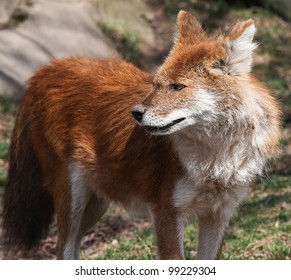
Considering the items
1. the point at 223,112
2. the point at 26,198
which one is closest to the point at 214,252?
the point at 223,112

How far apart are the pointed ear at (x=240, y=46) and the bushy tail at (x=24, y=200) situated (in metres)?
2.15

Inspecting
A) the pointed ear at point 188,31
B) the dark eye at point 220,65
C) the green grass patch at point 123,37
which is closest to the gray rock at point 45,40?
the green grass patch at point 123,37

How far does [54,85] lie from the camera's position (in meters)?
6.68

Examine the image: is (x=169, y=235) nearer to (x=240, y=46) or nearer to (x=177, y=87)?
(x=177, y=87)

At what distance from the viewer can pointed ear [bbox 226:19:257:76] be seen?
17.5 ft

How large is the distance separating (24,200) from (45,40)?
6.30 m

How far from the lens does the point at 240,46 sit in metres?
5.37

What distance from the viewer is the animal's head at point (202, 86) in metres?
5.30

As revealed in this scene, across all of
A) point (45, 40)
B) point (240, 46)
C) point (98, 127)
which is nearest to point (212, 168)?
point (240, 46)

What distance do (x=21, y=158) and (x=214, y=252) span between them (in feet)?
6.18

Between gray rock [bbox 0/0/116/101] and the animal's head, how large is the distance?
637 cm

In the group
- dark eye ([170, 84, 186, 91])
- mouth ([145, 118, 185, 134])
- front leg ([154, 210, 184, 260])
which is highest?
dark eye ([170, 84, 186, 91])

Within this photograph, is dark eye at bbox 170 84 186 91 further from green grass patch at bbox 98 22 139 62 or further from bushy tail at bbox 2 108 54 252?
green grass patch at bbox 98 22 139 62

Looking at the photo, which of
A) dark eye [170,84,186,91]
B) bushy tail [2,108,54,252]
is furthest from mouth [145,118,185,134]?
bushy tail [2,108,54,252]
